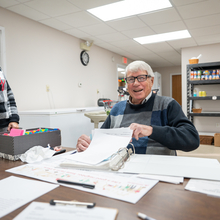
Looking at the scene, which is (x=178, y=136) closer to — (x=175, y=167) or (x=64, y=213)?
(x=175, y=167)

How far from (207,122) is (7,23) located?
4.59 m

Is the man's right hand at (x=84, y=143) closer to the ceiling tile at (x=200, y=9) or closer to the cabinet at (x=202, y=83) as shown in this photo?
the ceiling tile at (x=200, y=9)

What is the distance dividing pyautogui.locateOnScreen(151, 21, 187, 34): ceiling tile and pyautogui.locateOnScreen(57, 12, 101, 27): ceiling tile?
42.0 inches

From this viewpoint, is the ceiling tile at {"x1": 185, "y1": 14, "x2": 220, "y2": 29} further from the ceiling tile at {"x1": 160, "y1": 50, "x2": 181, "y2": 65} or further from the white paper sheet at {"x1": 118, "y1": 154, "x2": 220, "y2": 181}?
the white paper sheet at {"x1": 118, "y1": 154, "x2": 220, "y2": 181}

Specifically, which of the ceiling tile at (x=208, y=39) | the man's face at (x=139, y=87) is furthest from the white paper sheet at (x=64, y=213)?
the ceiling tile at (x=208, y=39)

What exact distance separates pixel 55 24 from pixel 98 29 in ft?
2.44

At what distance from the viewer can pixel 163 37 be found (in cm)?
431

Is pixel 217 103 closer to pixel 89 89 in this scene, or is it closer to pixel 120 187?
pixel 89 89

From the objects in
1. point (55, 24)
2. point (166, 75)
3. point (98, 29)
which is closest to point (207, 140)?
point (98, 29)

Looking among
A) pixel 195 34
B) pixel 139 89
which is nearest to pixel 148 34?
pixel 195 34

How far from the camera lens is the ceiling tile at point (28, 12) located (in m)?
2.82

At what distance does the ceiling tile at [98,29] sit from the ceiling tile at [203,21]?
Result: 131 centimetres

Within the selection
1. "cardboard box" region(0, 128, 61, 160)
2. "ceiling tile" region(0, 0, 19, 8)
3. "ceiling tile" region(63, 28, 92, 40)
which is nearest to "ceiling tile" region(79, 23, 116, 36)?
"ceiling tile" region(63, 28, 92, 40)

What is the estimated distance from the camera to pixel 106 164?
817mm
